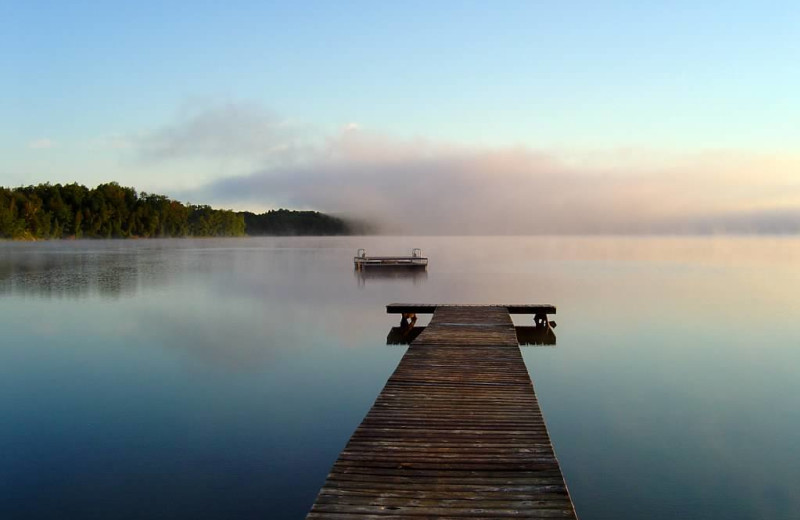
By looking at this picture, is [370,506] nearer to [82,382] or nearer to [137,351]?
[82,382]

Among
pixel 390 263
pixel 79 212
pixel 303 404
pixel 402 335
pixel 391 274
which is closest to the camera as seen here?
pixel 303 404

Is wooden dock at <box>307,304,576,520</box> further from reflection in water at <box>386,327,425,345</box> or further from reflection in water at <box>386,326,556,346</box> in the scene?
reflection in water at <box>386,326,556,346</box>

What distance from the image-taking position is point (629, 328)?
21219 mm

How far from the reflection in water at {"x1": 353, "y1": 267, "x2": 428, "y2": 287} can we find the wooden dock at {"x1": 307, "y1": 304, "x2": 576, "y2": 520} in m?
29.7

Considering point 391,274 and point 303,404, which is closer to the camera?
point 303,404

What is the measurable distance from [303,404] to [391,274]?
36399mm

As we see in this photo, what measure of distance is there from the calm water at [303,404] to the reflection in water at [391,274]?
15.4 meters

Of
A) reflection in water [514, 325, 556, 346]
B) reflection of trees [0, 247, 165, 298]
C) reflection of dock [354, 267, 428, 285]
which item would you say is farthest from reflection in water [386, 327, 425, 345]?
reflection of dock [354, 267, 428, 285]

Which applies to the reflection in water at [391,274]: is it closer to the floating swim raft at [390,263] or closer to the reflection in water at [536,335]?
the floating swim raft at [390,263]

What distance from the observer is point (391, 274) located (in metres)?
47.9

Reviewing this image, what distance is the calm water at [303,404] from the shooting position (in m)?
7.53

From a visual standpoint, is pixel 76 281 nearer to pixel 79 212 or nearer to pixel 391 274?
pixel 391 274

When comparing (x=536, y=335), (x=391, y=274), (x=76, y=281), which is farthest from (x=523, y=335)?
(x=76, y=281)

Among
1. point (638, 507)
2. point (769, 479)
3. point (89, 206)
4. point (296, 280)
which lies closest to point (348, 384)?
point (638, 507)
